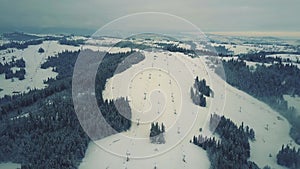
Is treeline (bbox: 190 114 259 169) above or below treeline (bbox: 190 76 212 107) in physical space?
below

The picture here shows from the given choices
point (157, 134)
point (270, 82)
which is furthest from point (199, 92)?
point (270, 82)

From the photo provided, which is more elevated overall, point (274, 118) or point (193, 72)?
point (193, 72)

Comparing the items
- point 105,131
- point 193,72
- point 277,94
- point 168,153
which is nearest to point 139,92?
point 105,131

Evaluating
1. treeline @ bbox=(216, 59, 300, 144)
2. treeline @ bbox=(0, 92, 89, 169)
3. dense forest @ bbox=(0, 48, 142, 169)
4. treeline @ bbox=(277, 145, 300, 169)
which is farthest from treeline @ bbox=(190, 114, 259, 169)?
treeline @ bbox=(216, 59, 300, 144)

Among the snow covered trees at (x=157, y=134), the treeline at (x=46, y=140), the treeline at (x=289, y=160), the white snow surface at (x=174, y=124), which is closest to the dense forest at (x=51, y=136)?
the treeline at (x=46, y=140)

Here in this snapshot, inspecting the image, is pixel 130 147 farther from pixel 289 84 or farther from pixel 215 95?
pixel 289 84

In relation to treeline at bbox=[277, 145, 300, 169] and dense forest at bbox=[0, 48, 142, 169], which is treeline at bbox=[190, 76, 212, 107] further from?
treeline at bbox=[277, 145, 300, 169]
